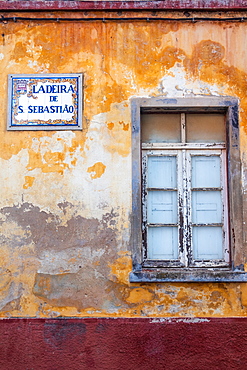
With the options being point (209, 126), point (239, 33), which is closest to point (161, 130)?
point (209, 126)

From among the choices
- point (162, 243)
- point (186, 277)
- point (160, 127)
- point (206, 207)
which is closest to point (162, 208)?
point (162, 243)

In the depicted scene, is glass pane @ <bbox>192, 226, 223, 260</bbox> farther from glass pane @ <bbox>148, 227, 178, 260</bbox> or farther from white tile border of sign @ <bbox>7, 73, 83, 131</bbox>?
white tile border of sign @ <bbox>7, 73, 83, 131</bbox>

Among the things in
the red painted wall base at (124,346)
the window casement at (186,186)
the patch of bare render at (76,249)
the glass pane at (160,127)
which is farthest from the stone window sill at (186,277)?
the glass pane at (160,127)

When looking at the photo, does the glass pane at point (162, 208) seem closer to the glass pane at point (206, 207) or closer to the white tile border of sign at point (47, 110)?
the glass pane at point (206, 207)

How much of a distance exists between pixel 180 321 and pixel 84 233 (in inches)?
57.4

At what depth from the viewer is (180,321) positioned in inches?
200

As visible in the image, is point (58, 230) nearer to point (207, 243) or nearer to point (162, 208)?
point (162, 208)

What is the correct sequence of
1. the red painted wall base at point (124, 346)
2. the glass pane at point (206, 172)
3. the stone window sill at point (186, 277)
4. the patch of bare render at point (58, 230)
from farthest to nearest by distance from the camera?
the glass pane at point (206, 172), the patch of bare render at point (58, 230), the stone window sill at point (186, 277), the red painted wall base at point (124, 346)

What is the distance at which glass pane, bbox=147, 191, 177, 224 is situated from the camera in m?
5.50

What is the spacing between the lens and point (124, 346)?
16.4 feet

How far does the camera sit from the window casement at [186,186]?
5332 millimetres

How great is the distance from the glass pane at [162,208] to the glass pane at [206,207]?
0.24 metres

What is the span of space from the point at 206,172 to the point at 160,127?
789 millimetres

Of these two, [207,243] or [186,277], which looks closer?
[186,277]
